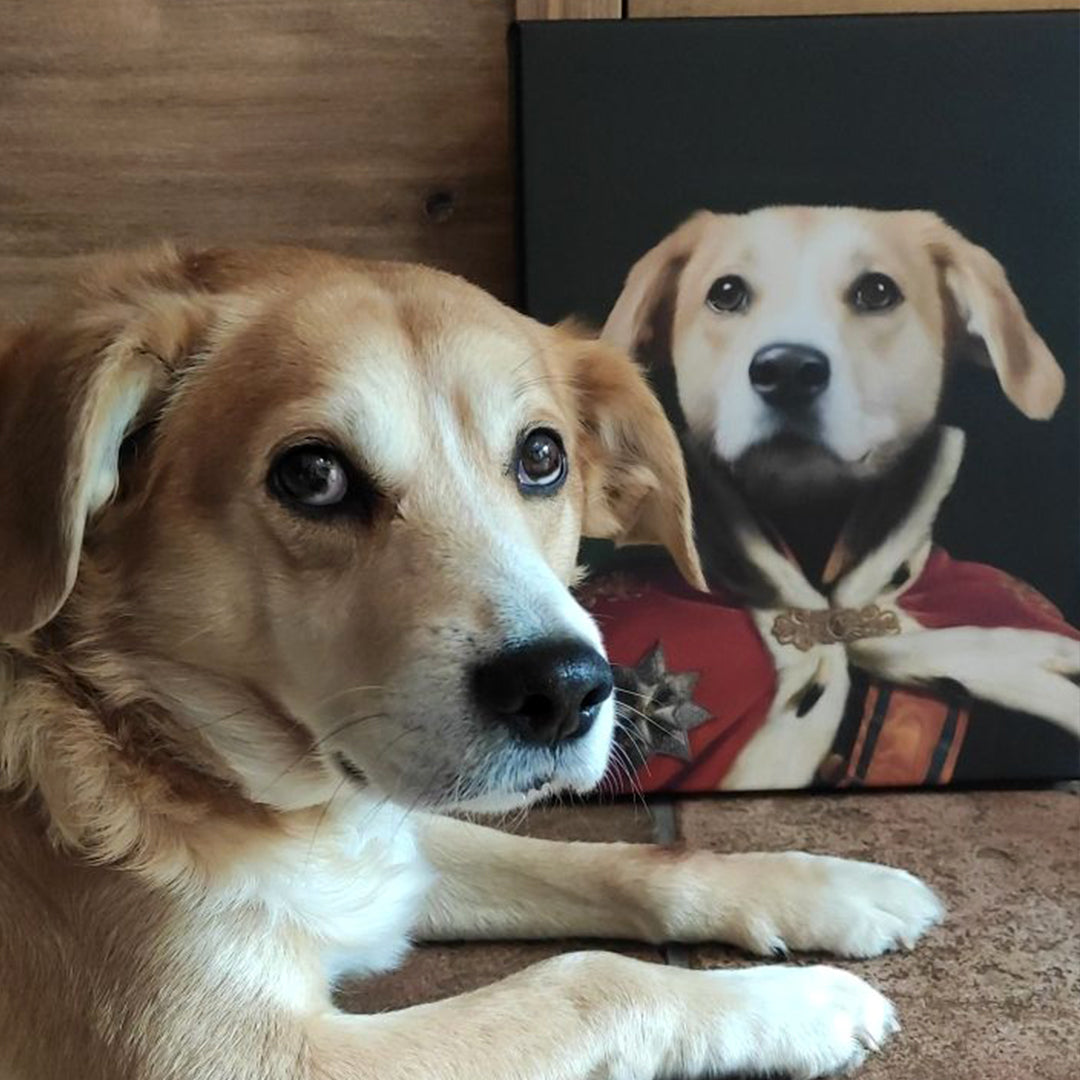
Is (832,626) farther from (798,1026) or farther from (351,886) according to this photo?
(351,886)

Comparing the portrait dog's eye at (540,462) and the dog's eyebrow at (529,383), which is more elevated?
the dog's eyebrow at (529,383)

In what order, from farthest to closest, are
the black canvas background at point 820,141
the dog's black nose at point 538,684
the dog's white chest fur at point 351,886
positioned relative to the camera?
the black canvas background at point 820,141 → the dog's white chest fur at point 351,886 → the dog's black nose at point 538,684

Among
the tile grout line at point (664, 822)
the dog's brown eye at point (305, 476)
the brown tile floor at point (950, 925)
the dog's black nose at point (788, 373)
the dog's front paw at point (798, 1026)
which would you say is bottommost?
the tile grout line at point (664, 822)

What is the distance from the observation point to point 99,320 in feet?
3.87

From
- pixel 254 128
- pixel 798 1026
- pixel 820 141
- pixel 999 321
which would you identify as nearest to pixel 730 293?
pixel 820 141

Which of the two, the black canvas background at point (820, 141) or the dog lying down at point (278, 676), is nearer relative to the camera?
the dog lying down at point (278, 676)

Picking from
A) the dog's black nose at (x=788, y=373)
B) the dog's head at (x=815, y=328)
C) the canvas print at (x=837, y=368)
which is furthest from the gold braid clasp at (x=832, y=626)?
the dog's black nose at (x=788, y=373)

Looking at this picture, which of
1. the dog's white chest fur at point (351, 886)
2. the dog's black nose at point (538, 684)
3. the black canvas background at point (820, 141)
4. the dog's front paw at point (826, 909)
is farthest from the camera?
the black canvas background at point (820, 141)

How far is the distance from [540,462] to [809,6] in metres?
0.90

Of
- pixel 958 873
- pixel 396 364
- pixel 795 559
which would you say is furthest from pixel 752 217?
pixel 958 873

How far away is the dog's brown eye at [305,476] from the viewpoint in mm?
1157

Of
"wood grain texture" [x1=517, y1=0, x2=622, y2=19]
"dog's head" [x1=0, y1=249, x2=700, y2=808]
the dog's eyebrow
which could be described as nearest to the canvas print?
"wood grain texture" [x1=517, y1=0, x2=622, y2=19]

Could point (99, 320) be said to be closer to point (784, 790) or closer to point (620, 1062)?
point (620, 1062)

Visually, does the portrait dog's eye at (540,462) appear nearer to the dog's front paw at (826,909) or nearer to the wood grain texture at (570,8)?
the dog's front paw at (826,909)
